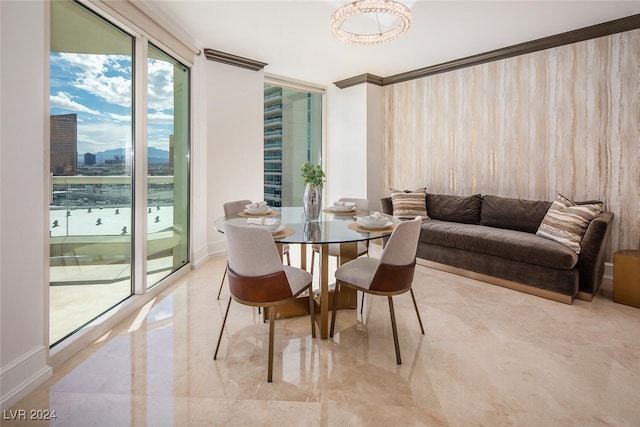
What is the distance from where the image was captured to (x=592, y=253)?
3.00 metres

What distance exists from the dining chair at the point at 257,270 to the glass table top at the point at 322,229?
6.0 inches

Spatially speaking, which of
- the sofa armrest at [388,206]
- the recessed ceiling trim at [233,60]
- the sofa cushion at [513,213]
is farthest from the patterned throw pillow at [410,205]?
the recessed ceiling trim at [233,60]

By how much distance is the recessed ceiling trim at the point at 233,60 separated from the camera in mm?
4279

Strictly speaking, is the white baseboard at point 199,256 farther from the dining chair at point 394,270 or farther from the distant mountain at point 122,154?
the dining chair at point 394,270

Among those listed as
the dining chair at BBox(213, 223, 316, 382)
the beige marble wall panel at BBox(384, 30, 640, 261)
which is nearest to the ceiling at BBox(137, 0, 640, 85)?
the beige marble wall panel at BBox(384, 30, 640, 261)

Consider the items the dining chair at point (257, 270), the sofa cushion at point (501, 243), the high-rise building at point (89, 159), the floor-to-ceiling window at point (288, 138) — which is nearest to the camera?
the dining chair at point (257, 270)

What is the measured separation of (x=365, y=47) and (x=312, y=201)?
8.40 ft

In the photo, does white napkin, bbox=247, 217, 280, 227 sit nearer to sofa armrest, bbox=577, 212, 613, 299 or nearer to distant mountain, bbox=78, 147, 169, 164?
distant mountain, bbox=78, 147, 169, 164

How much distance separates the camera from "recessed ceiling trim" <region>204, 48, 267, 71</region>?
14.0ft

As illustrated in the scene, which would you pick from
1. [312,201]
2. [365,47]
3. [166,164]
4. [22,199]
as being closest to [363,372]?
[312,201]

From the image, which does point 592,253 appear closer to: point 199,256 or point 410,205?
point 410,205

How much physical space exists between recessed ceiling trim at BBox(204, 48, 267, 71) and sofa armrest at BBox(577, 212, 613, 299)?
4218mm

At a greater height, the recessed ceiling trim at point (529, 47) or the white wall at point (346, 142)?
the recessed ceiling trim at point (529, 47)

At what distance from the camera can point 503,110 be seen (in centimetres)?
433
